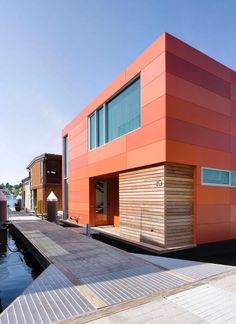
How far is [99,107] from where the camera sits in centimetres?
1405

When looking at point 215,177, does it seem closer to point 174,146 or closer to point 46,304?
point 174,146

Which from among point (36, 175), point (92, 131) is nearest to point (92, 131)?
point (92, 131)

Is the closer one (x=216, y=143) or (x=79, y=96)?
(x=216, y=143)

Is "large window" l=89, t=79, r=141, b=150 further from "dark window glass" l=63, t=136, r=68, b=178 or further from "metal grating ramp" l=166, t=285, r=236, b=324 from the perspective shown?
"metal grating ramp" l=166, t=285, r=236, b=324

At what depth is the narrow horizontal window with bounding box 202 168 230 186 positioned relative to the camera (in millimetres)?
9818

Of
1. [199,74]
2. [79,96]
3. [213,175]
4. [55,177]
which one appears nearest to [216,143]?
[213,175]

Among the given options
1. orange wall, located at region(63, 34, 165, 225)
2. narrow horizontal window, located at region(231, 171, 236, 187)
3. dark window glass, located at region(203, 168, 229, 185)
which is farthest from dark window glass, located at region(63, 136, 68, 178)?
narrow horizontal window, located at region(231, 171, 236, 187)

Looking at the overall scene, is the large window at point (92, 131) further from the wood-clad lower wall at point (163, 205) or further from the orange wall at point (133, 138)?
the wood-clad lower wall at point (163, 205)

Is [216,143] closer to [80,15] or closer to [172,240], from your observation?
[172,240]

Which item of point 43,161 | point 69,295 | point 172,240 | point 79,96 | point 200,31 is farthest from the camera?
point 43,161

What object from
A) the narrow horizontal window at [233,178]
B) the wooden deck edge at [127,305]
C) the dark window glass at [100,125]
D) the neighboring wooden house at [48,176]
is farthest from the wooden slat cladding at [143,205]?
the neighboring wooden house at [48,176]

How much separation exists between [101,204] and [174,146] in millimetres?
8402

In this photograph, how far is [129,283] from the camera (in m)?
5.26

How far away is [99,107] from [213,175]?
7.35m
